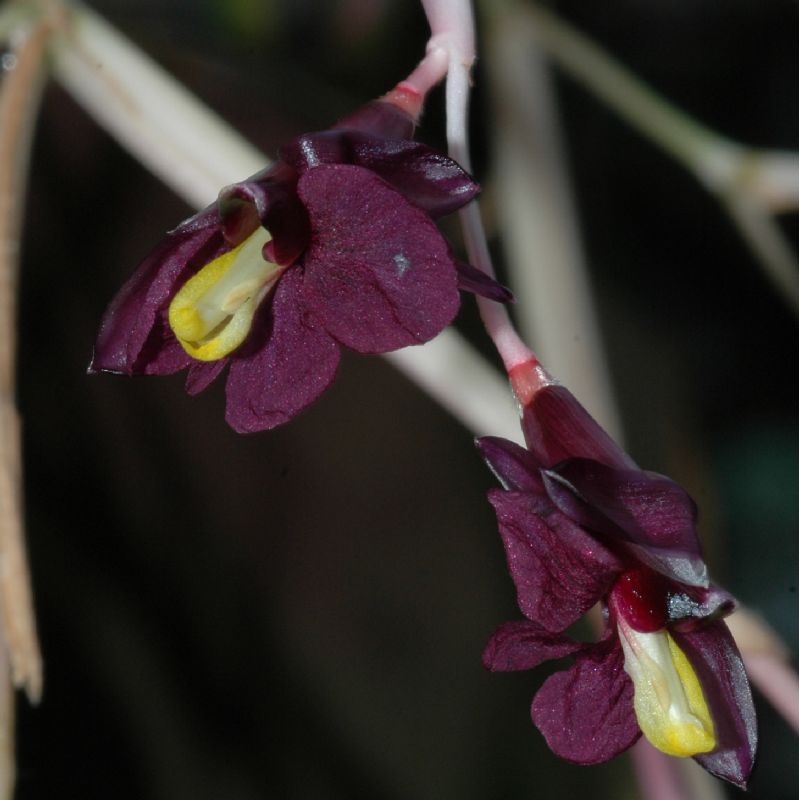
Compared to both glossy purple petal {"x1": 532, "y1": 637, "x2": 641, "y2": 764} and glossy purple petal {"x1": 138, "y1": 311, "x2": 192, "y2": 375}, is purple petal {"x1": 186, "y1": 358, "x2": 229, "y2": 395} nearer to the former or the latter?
glossy purple petal {"x1": 138, "y1": 311, "x2": 192, "y2": 375}

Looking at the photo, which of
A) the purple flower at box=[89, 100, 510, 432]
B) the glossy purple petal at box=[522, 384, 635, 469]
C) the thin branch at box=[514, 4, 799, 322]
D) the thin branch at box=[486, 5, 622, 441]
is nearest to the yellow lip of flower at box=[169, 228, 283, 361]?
the purple flower at box=[89, 100, 510, 432]

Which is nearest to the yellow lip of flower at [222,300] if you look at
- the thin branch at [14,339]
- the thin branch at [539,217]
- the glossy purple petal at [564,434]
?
the glossy purple petal at [564,434]

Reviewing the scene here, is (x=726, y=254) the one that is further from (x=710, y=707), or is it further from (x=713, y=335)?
(x=710, y=707)

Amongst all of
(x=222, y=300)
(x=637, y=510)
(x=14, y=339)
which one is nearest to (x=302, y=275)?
(x=222, y=300)

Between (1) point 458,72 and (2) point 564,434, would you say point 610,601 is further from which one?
(1) point 458,72

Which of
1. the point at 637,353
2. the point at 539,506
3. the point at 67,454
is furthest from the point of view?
the point at 637,353

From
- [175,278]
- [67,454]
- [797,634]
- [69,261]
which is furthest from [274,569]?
[175,278]

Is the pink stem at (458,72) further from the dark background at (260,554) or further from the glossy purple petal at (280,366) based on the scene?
the dark background at (260,554)

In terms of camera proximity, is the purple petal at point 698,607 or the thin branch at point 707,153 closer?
the purple petal at point 698,607
